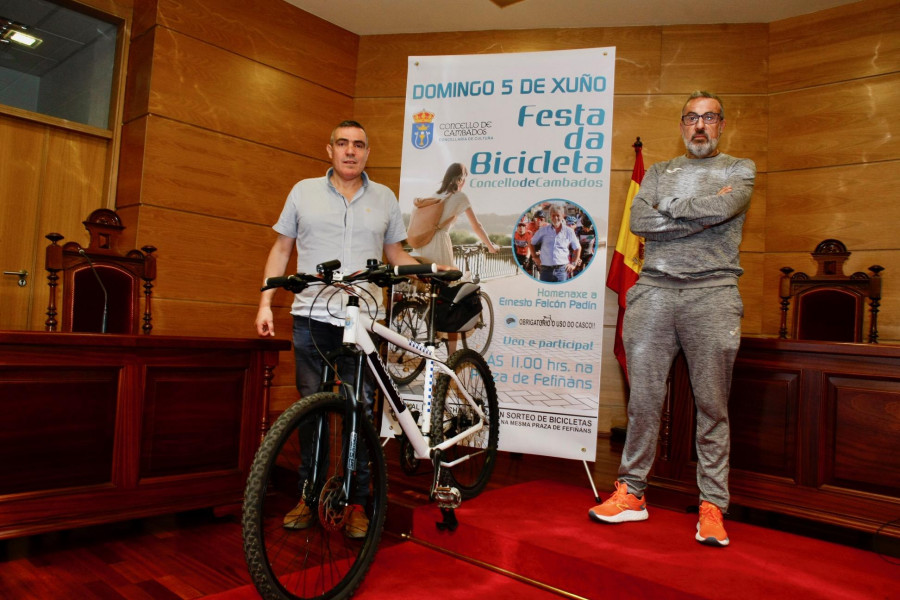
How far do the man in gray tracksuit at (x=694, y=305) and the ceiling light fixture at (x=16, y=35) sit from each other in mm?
4418

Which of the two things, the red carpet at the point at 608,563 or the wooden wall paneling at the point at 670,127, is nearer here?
the red carpet at the point at 608,563

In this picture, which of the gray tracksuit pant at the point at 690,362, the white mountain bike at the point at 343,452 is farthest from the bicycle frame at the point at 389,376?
the gray tracksuit pant at the point at 690,362

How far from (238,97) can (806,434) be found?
4347 millimetres

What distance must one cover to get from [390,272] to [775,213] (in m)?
4.00

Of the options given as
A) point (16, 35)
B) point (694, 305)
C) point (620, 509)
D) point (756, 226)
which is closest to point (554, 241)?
point (694, 305)

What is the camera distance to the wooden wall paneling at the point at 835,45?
A: 442 cm

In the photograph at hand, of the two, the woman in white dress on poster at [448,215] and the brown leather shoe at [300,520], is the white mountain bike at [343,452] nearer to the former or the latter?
the brown leather shoe at [300,520]

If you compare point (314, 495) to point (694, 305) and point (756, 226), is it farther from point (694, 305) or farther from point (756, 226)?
point (756, 226)

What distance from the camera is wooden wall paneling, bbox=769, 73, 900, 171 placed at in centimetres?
439

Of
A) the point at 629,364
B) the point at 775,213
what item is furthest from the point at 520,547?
the point at 775,213

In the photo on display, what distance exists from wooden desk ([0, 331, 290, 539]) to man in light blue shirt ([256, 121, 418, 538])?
1.81ft

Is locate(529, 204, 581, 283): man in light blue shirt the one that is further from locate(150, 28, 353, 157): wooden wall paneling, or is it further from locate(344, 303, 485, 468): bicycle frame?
locate(150, 28, 353, 157): wooden wall paneling

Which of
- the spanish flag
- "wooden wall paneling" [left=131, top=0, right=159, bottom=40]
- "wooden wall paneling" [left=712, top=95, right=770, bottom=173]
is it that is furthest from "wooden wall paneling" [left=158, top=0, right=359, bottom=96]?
"wooden wall paneling" [left=712, top=95, right=770, bottom=173]

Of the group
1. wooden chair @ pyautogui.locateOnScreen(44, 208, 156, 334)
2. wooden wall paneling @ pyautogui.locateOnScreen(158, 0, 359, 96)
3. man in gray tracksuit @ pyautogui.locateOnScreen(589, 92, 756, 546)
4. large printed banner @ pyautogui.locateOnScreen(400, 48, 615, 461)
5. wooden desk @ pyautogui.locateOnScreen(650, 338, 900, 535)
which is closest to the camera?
man in gray tracksuit @ pyautogui.locateOnScreen(589, 92, 756, 546)
